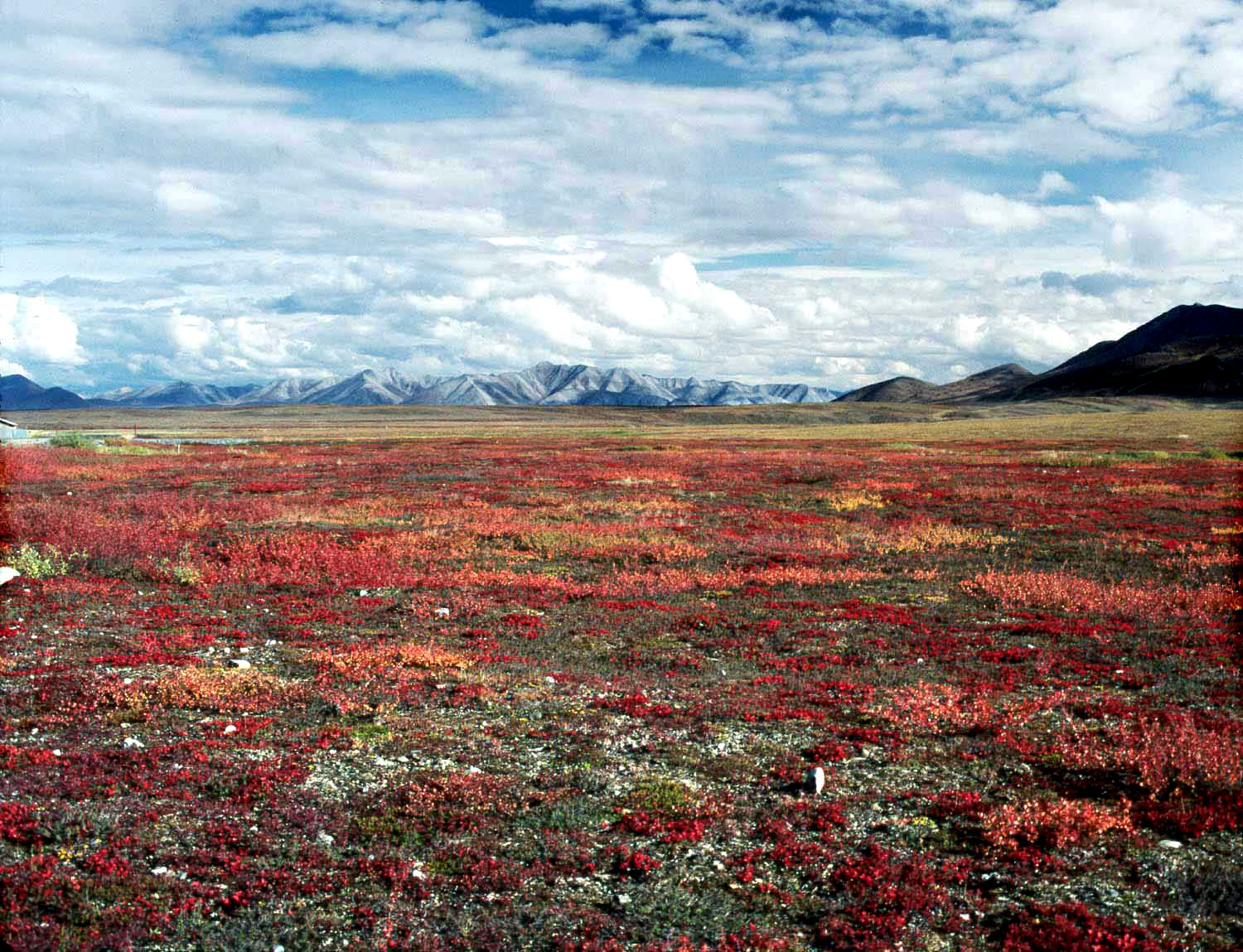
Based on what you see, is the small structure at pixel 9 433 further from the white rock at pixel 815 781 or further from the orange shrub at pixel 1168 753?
the orange shrub at pixel 1168 753

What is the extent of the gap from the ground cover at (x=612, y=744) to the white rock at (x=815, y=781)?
19 centimetres

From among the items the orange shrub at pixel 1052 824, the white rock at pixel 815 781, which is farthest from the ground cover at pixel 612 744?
the white rock at pixel 815 781

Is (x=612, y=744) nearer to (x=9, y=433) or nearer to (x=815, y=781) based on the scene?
(x=815, y=781)

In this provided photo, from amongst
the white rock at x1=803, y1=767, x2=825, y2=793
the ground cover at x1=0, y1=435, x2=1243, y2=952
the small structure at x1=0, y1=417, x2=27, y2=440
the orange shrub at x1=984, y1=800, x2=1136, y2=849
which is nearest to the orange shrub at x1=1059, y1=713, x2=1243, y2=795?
the ground cover at x1=0, y1=435, x2=1243, y2=952

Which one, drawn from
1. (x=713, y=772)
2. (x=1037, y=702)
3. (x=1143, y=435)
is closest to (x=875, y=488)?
(x=1037, y=702)

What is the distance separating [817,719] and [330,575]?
1632cm

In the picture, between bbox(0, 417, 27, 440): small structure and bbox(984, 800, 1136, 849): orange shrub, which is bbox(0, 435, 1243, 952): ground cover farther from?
bbox(0, 417, 27, 440): small structure

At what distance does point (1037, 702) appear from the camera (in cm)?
1471

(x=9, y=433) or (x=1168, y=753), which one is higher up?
(x=9, y=433)

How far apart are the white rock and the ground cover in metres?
0.19

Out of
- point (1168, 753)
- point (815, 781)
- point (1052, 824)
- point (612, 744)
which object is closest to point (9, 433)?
point (612, 744)

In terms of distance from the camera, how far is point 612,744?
42.3ft

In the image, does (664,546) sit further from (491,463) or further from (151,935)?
(491,463)

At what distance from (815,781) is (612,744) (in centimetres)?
312
